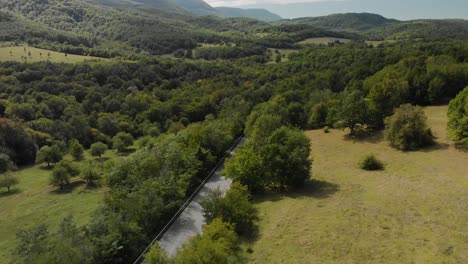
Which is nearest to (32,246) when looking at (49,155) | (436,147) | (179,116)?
(49,155)

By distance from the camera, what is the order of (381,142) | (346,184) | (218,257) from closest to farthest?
(218,257)
(346,184)
(381,142)

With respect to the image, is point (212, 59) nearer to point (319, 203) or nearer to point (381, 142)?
point (381, 142)

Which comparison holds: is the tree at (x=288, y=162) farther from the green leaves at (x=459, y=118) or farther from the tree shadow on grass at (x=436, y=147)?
the green leaves at (x=459, y=118)

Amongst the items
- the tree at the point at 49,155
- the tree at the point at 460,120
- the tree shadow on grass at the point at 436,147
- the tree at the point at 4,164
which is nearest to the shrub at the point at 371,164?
the tree shadow on grass at the point at 436,147

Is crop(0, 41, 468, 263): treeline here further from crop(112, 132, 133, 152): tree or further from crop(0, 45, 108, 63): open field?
crop(0, 45, 108, 63): open field

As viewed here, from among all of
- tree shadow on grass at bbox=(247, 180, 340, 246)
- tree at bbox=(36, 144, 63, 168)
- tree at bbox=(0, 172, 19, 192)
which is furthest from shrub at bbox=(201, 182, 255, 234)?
tree at bbox=(36, 144, 63, 168)

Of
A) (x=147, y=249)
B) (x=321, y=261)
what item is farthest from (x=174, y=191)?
(x=321, y=261)

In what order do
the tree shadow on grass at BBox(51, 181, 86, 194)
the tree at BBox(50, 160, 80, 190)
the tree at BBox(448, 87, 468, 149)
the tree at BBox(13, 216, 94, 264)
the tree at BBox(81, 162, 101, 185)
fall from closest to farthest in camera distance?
the tree at BBox(13, 216, 94, 264)
the tree at BBox(448, 87, 468, 149)
the tree shadow on grass at BBox(51, 181, 86, 194)
the tree at BBox(50, 160, 80, 190)
the tree at BBox(81, 162, 101, 185)
